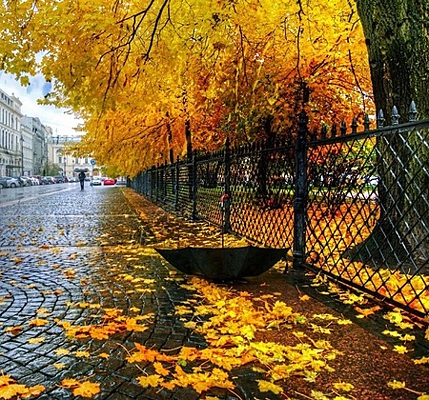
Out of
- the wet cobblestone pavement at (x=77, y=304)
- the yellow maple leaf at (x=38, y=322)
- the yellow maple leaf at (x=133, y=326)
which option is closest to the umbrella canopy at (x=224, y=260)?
the wet cobblestone pavement at (x=77, y=304)

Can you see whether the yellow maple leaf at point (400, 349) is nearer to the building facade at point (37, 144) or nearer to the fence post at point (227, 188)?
the fence post at point (227, 188)

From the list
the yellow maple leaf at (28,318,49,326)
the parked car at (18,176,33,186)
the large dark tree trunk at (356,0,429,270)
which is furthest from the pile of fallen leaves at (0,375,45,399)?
the parked car at (18,176,33,186)

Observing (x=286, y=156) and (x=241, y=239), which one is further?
(x=241, y=239)

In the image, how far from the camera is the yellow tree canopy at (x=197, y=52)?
8461mm

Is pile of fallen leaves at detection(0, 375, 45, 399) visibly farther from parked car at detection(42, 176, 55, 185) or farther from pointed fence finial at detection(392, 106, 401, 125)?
parked car at detection(42, 176, 55, 185)

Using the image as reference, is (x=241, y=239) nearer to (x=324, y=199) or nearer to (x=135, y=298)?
(x=324, y=199)

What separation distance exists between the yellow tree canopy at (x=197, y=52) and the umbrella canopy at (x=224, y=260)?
13.0 ft

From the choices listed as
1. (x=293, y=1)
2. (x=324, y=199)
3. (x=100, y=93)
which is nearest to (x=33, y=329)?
(x=324, y=199)

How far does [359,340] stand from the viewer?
Answer: 12.6 feet

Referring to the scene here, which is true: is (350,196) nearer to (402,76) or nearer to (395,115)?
(402,76)

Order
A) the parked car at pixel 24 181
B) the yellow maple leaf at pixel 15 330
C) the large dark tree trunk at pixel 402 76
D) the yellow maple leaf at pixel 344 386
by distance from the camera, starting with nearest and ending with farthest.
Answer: the yellow maple leaf at pixel 344 386
the yellow maple leaf at pixel 15 330
the large dark tree trunk at pixel 402 76
the parked car at pixel 24 181

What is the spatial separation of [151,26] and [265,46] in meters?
2.73

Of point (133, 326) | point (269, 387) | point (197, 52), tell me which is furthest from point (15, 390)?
point (197, 52)

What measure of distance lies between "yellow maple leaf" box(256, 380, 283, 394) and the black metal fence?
1.88m
